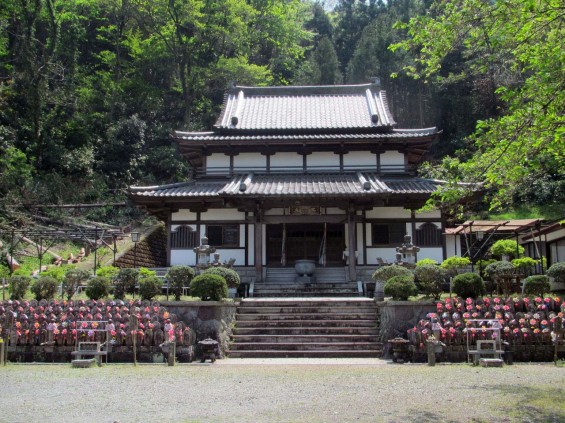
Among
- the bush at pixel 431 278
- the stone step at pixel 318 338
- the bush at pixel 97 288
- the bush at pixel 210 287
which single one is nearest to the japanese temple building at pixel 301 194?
the bush at pixel 431 278

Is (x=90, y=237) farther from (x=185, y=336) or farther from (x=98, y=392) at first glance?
(x=98, y=392)

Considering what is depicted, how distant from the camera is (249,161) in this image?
983 inches

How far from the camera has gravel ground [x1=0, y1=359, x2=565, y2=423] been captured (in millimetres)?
7301

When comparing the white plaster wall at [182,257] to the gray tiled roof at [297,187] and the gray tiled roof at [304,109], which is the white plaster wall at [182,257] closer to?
the gray tiled roof at [297,187]

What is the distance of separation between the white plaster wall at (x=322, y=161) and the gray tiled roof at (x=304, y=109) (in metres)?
1.26

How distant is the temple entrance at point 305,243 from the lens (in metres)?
23.7

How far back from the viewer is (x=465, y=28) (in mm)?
8477

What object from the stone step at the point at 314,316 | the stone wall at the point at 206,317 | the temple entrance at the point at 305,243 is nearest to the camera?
the stone wall at the point at 206,317

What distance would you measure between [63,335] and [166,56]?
31.6 m

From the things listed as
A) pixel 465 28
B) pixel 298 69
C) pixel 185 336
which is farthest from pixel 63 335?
pixel 298 69

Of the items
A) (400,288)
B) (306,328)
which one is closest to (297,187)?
(306,328)

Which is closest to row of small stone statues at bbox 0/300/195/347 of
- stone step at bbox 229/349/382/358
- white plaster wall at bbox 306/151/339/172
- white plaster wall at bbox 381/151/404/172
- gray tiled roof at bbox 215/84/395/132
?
stone step at bbox 229/349/382/358

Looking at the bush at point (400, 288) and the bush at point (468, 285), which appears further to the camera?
the bush at point (400, 288)

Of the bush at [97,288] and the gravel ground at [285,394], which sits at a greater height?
the bush at [97,288]
